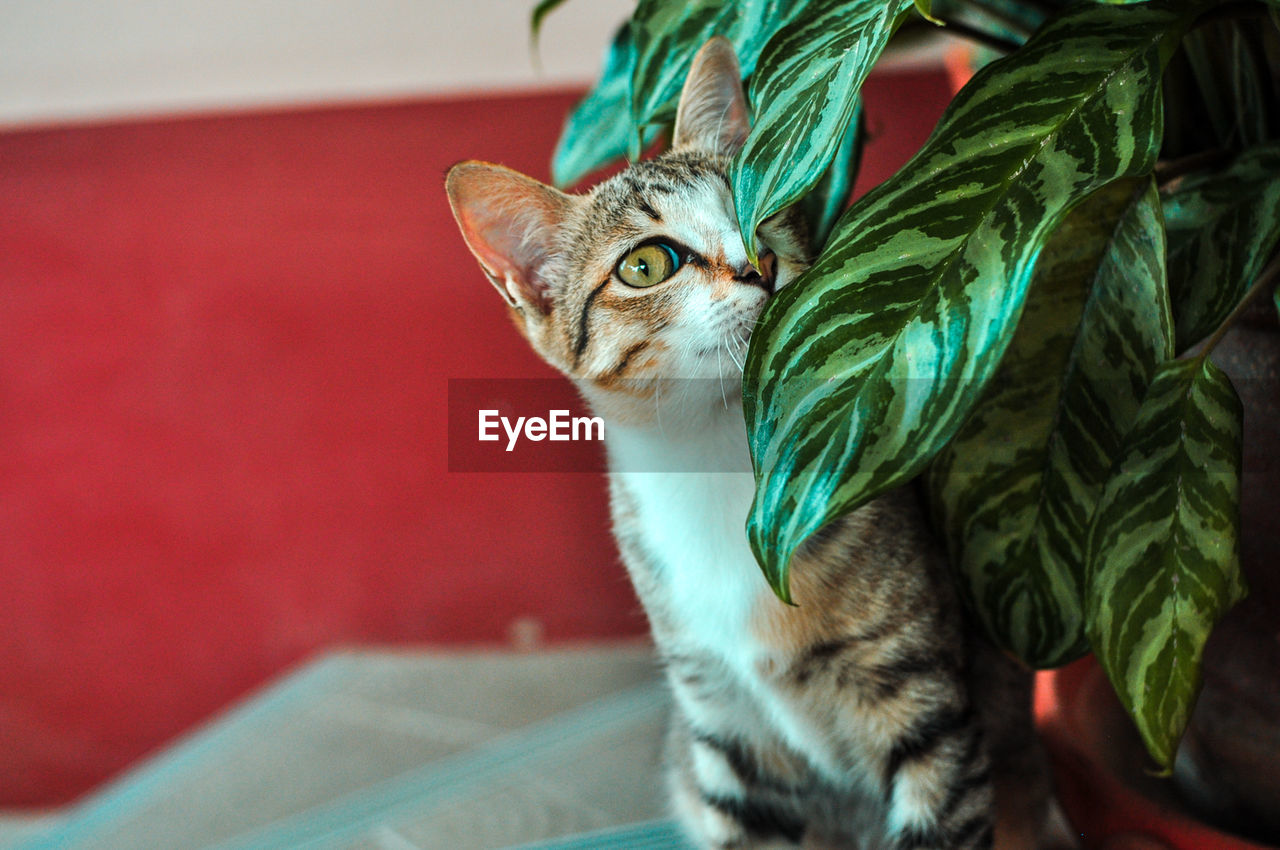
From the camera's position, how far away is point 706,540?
606mm

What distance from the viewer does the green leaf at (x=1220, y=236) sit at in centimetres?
47

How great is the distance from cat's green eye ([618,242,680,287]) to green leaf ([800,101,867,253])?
0.11 meters

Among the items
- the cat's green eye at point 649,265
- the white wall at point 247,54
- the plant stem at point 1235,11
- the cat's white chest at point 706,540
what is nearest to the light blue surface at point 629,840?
the cat's white chest at point 706,540

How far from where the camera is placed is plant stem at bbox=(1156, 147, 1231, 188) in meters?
0.56

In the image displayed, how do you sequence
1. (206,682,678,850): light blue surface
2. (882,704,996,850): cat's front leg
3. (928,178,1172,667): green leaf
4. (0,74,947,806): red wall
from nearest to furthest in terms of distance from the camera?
(928,178,1172,667): green leaf → (882,704,996,850): cat's front leg → (206,682,678,850): light blue surface → (0,74,947,806): red wall

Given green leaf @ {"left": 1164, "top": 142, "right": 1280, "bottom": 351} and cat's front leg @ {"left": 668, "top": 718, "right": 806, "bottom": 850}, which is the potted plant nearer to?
green leaf @ {"left": 1164, "top": 142, "right": 1280, "bottom": 351}

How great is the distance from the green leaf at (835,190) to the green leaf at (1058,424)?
171 mm

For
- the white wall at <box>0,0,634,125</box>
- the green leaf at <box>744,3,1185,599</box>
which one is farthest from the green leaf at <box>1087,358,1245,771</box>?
the white wall at <box>0,0,634,125</box>

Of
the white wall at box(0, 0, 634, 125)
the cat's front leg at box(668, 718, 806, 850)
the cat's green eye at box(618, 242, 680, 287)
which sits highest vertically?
the white wall at box(0, 0, 634, 125)

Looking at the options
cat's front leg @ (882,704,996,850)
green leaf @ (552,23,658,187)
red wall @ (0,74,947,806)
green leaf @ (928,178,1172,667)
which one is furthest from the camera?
red wall @ (0,74,947,806)

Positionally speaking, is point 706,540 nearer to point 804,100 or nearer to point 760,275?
point 760,275

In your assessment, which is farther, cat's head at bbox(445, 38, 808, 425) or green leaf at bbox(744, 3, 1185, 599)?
cat's head at bbox(445, 38, 808, 425)

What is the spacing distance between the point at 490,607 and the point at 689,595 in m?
1.02

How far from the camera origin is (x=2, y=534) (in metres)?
1.55
